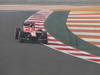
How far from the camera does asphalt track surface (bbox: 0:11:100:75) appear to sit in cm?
1155

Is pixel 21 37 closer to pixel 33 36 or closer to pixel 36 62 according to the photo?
pixel 33 36

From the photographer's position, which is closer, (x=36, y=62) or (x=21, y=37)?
(x=36, y=62)

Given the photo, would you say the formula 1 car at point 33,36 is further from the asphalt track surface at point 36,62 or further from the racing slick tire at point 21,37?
the asphalt track surface at point 36,62

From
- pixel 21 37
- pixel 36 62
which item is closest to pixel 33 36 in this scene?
pixel 21 37

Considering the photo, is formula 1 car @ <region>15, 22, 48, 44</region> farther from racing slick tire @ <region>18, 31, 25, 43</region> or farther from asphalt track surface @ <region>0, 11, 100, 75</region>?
asphalt track surface @ <region>0, 11, 100, 75</region>

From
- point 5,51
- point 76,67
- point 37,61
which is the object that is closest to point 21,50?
point 5,51

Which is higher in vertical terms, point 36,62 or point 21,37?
point 21,37

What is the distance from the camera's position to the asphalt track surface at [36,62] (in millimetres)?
11547

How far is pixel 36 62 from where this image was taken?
1254 cm

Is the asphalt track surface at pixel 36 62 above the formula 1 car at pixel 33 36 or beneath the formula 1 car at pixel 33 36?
beneath

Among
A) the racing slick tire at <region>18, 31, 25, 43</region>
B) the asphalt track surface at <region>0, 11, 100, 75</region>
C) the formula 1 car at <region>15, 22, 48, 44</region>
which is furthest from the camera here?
the racing slick tire at <region>18, 31, 25, 43</region>

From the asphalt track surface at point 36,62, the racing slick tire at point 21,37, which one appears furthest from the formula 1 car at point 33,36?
the asphalt track surface at point 36,62

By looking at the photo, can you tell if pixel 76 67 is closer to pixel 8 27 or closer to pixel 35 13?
pixel 8 27

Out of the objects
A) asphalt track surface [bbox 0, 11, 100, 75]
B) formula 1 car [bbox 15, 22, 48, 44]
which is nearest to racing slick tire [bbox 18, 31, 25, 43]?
formula 1 car [bbox 15, 22, 48, 44]
